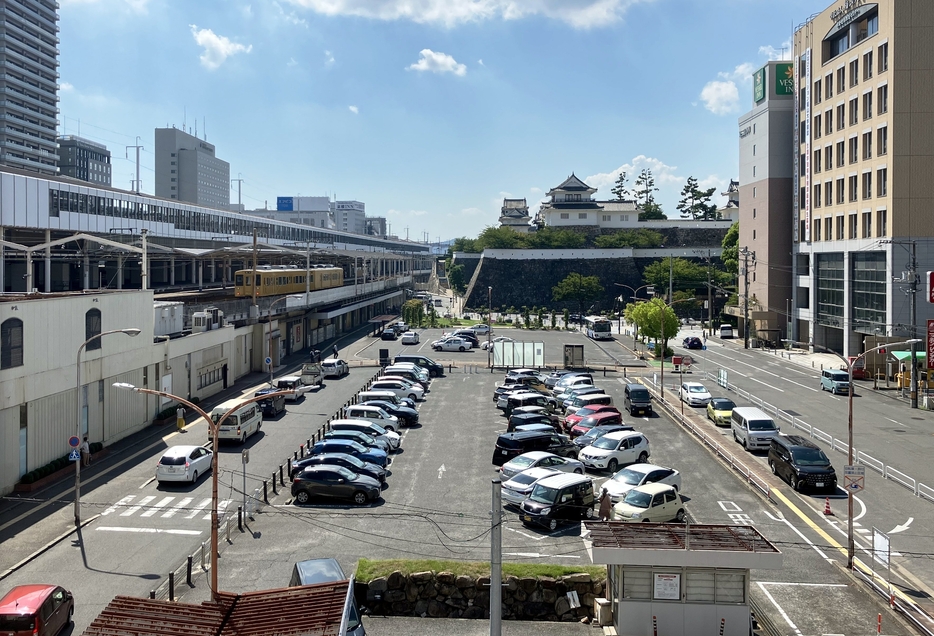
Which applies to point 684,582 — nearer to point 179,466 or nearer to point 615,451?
point 615,451

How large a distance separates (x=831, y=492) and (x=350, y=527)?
14733 mm

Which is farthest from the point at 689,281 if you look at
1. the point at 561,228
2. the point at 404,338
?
the point at 404,338

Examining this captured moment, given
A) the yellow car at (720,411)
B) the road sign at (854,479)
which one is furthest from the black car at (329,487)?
the yellow car at (720,411)

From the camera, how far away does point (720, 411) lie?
34.2 metres

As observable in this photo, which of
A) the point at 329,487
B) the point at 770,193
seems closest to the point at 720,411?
the point at 329,487

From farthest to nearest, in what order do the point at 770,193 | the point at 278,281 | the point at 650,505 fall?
the point at 770,193
the point at 278,281
the point at 650,505

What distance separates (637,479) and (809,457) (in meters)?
6.32

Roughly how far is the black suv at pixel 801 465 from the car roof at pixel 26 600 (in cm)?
2036

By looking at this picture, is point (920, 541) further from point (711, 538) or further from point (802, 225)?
point (802, 225)

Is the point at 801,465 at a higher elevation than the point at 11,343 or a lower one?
lower

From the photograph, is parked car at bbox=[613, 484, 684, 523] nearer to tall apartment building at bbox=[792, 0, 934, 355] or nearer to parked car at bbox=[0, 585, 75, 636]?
parked car at bbox=[0, 585, 75, 636]

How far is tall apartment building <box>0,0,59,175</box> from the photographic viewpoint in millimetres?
108125

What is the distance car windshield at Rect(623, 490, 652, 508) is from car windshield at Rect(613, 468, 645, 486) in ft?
3.98

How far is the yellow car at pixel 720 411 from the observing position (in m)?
33.8
